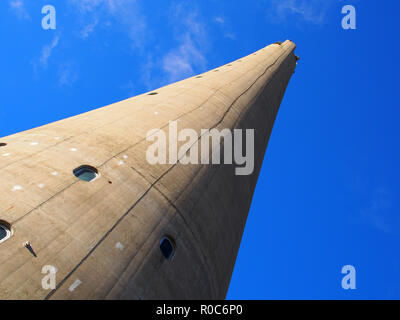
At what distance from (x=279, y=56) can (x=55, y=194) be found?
29.5m

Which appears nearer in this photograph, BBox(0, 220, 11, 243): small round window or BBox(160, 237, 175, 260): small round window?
BBox(0, 220, 11, 243): small round window

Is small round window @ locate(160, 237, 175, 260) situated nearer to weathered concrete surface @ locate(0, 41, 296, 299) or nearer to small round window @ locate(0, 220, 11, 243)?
weathered concrete surface @ locate(0, 41, 296, 299)

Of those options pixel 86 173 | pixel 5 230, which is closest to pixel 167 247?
pixel 86 173

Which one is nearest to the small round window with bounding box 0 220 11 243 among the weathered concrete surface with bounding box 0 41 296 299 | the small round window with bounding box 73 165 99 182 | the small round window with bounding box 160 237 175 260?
the weathered concrete surface with bounding box 0 41 296 299

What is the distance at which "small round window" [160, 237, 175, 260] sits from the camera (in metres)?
8.70

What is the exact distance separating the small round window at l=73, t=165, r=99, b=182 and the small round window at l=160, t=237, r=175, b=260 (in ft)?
7.93

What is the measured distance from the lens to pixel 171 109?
13906 millimetres

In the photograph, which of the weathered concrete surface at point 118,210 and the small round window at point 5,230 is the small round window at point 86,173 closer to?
the weathered concrete surface at point 118,210

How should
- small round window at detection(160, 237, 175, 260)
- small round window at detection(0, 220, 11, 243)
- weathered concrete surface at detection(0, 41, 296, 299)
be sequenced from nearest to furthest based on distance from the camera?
small round window at detection(0, 220, 11, 243), weathered concrete surface at detection(0, 41, 296, 299), small round window at detection(160, 237, 175, 260)

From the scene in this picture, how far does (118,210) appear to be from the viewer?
8047 millimetres

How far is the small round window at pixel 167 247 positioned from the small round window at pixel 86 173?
2416mm
